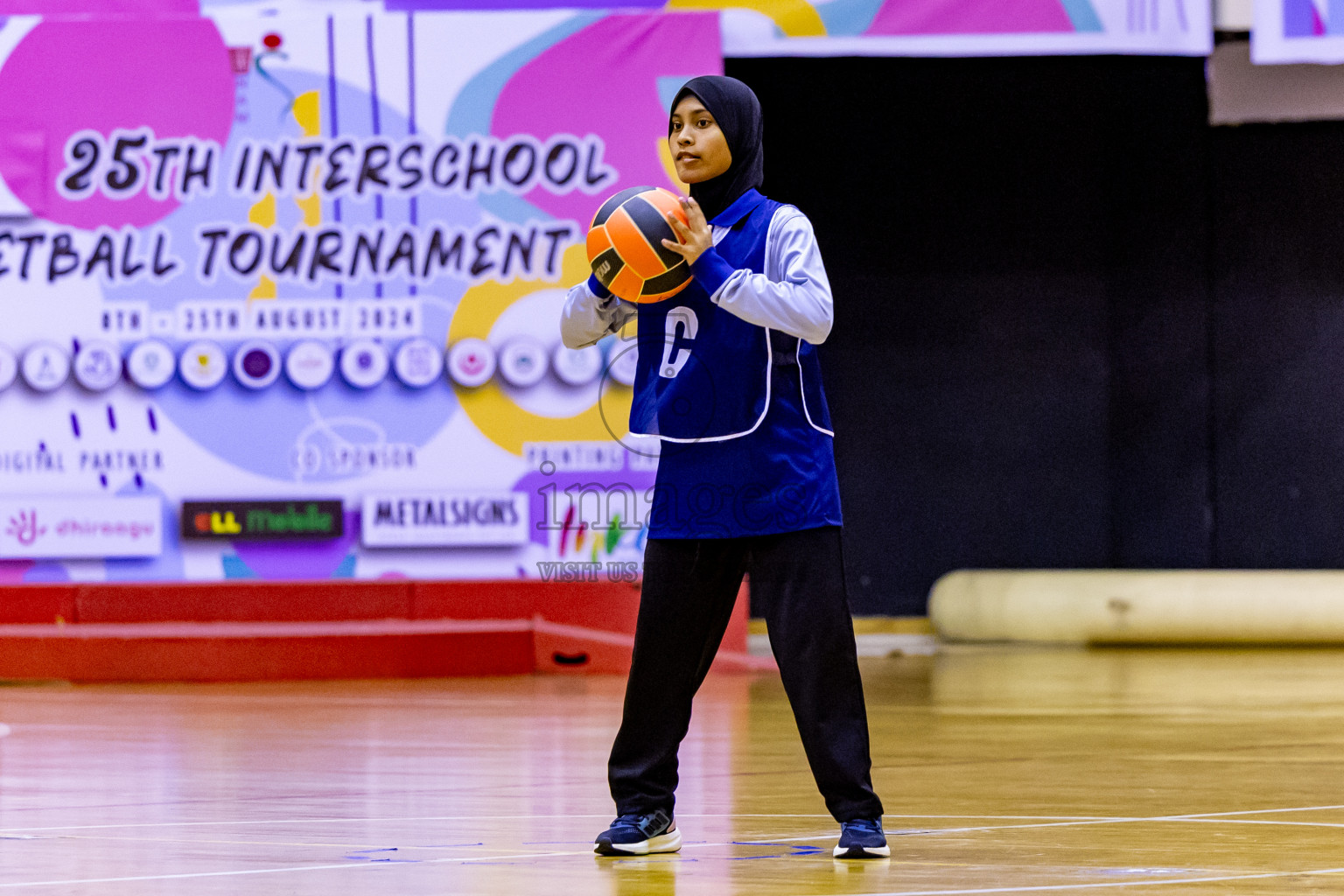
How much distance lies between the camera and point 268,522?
680cm

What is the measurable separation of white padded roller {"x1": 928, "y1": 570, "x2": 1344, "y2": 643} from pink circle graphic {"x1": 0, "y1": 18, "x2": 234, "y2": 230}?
4.05 metres

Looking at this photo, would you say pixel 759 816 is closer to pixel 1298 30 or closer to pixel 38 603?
pixel 38 603

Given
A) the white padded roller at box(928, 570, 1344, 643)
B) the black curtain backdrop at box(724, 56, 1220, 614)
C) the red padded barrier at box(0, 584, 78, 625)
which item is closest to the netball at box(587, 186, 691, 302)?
the red padded barrier at box(0, 584, 78, 625)

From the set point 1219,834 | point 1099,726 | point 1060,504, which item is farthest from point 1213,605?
point 1219,834

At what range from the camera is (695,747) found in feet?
13.9

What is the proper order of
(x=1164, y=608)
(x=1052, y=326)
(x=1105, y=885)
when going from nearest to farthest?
1. (x=1105, y=885)
2. (x=1164, y=608)
3. (x=1052, y=326)

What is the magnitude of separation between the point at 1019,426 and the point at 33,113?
16.1 feet

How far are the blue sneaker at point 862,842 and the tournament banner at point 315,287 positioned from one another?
427 centimetres

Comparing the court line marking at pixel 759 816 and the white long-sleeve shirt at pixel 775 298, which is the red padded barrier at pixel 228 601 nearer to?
the court line marking at pixel 759 816

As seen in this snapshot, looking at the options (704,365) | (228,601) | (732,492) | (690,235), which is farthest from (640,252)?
(228,601)

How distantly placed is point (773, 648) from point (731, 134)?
82 centimetres

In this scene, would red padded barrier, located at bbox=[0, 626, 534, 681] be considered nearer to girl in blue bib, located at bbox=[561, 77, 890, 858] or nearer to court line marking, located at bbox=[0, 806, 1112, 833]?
court line marking, located at bbox=[0, 806, 1112, 833]

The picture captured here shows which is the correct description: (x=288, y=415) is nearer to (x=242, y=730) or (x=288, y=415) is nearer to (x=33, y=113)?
(x=33, y=113)

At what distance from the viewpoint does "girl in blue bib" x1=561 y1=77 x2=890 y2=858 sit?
258 centimetres
